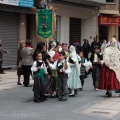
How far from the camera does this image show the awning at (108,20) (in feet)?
102

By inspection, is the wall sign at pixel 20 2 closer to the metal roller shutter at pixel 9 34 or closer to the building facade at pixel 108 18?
the metal roller shutter at pixel 9 34

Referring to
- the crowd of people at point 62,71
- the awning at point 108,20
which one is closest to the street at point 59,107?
the crowd of people at point 62,71

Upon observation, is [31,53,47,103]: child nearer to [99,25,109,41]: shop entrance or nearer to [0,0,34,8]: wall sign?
[0,0,34,8]: wall sign

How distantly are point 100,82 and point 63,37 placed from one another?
14422mm

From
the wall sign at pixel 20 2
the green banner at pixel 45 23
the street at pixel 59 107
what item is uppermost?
the wall sign at pixel 20 2

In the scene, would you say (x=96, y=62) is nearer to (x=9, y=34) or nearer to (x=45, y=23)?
(x=45, y=23)

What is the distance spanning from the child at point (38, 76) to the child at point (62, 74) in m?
0.44

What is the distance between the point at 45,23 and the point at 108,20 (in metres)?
16.0

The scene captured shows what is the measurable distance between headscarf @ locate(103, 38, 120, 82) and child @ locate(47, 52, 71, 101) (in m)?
1.32

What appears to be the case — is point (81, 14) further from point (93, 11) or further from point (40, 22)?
point (40, 22)

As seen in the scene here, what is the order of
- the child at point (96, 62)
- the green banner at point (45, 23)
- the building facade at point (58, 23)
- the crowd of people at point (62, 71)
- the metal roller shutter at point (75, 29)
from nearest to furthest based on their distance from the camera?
the crowd of people at point (62, 71), the child at point (96, 62), the green banner at point (45, 23), the building facade at point (58, 23), the metal roller shutter at point (75, 29)

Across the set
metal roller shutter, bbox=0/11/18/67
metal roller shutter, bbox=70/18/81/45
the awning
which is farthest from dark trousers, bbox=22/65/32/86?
the awning

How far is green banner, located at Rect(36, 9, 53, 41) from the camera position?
1653cm

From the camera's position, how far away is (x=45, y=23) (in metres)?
16.8
